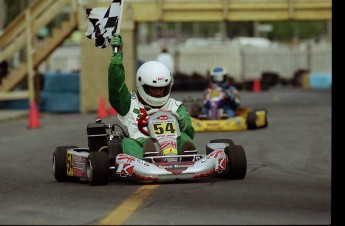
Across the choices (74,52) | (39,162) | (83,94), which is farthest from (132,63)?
(74,52)

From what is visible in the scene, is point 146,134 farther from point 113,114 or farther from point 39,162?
point 113,114

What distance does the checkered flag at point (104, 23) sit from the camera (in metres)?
14.3

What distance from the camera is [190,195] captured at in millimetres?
11125

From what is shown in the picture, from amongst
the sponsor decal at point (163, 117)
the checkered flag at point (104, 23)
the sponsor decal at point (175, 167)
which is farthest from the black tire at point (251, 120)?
the sponsor decal at point (175, 167)

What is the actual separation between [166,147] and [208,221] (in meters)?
3.82

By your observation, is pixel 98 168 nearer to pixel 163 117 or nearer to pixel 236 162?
pixel 163 117

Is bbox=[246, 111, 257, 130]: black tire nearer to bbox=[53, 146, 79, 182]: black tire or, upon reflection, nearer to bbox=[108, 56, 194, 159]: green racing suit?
bbox=[108, 56, 194, 159]: green racing suit

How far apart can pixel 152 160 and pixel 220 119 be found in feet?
34.9

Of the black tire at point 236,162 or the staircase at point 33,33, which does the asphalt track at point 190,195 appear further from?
the staircase at point 33,33

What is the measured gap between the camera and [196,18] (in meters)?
31.6

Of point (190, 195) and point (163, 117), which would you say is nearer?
point (190, 195)

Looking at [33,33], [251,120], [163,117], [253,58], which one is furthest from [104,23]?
Answer: [253,58]

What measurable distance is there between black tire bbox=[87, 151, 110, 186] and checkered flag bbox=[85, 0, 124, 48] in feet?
7.22

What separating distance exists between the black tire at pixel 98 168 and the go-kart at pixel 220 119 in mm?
9958
